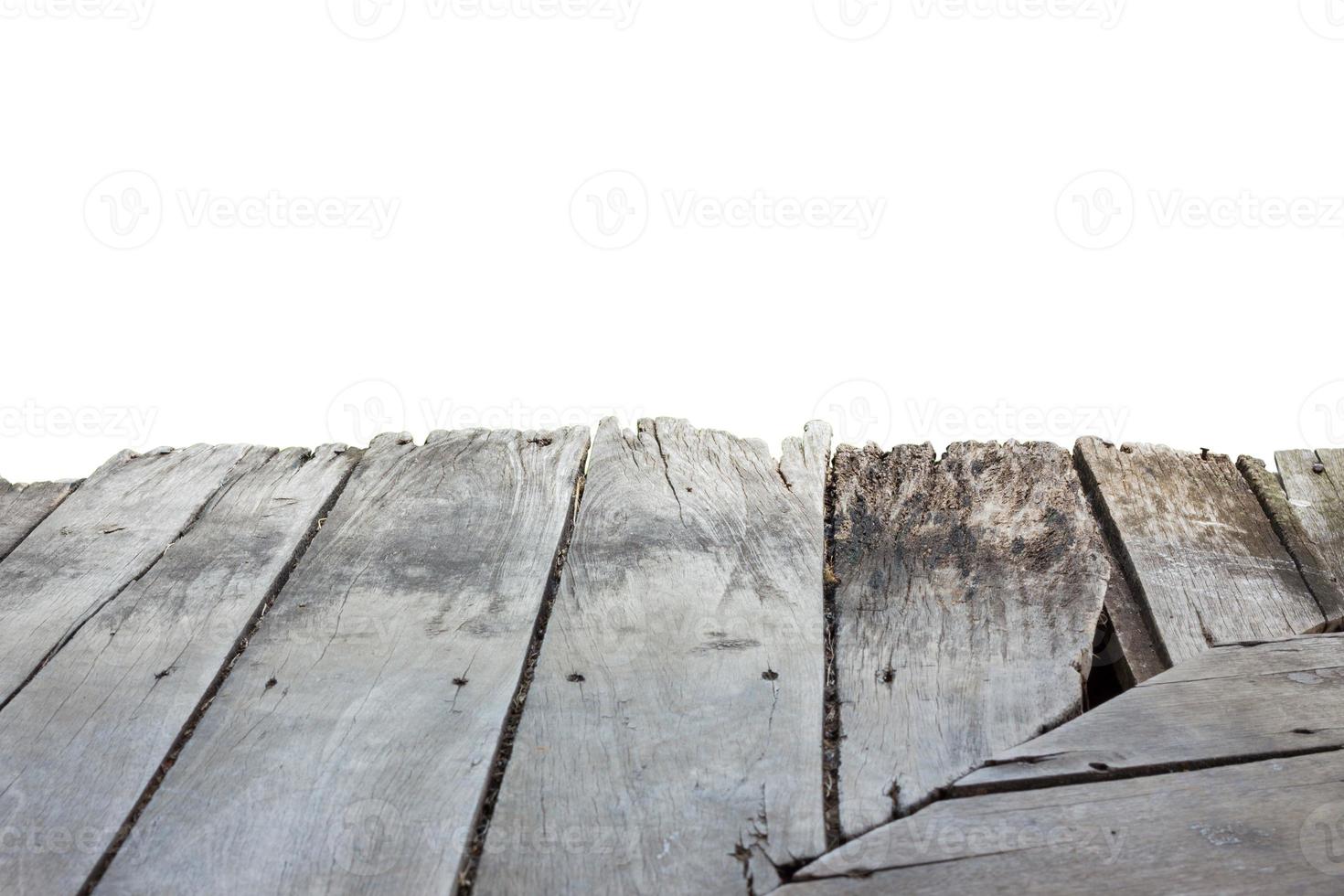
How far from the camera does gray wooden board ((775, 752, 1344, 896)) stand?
53.9 inches

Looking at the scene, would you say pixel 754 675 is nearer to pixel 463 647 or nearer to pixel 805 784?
pixel 805 784

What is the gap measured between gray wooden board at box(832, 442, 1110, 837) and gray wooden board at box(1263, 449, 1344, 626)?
37 centimetres

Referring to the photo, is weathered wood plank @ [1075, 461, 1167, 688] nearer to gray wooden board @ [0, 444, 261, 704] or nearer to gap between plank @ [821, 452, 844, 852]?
gap between plank @ [821, 452, 844, 852]

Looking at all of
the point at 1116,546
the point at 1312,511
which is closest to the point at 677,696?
the point at 1116,546

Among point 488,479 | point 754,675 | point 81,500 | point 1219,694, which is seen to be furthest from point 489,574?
point 1219,694

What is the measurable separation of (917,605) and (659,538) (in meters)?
0.52

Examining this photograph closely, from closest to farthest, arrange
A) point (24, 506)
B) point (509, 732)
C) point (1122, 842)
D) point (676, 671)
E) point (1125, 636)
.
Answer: point (1122, 842)
point (509, 732)
point (676, 671)
point (1125, 636)
point (24, 506)

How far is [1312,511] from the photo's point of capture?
2234 millimetres

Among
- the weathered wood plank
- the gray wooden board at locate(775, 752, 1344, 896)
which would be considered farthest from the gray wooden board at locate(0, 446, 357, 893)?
the weathered wood plank

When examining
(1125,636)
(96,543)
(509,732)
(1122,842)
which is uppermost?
(96,543)

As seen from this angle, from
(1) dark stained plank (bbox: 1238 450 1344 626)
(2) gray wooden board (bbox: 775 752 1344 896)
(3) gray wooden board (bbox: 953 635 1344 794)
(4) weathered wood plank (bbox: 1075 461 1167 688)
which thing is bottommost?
(2) gray wooden board (bbox: 775 752 1344 896)

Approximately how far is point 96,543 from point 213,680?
635 millimetres

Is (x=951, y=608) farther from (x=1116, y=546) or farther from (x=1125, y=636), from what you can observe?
(x=1116, y=546)

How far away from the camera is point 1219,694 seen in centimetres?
171
